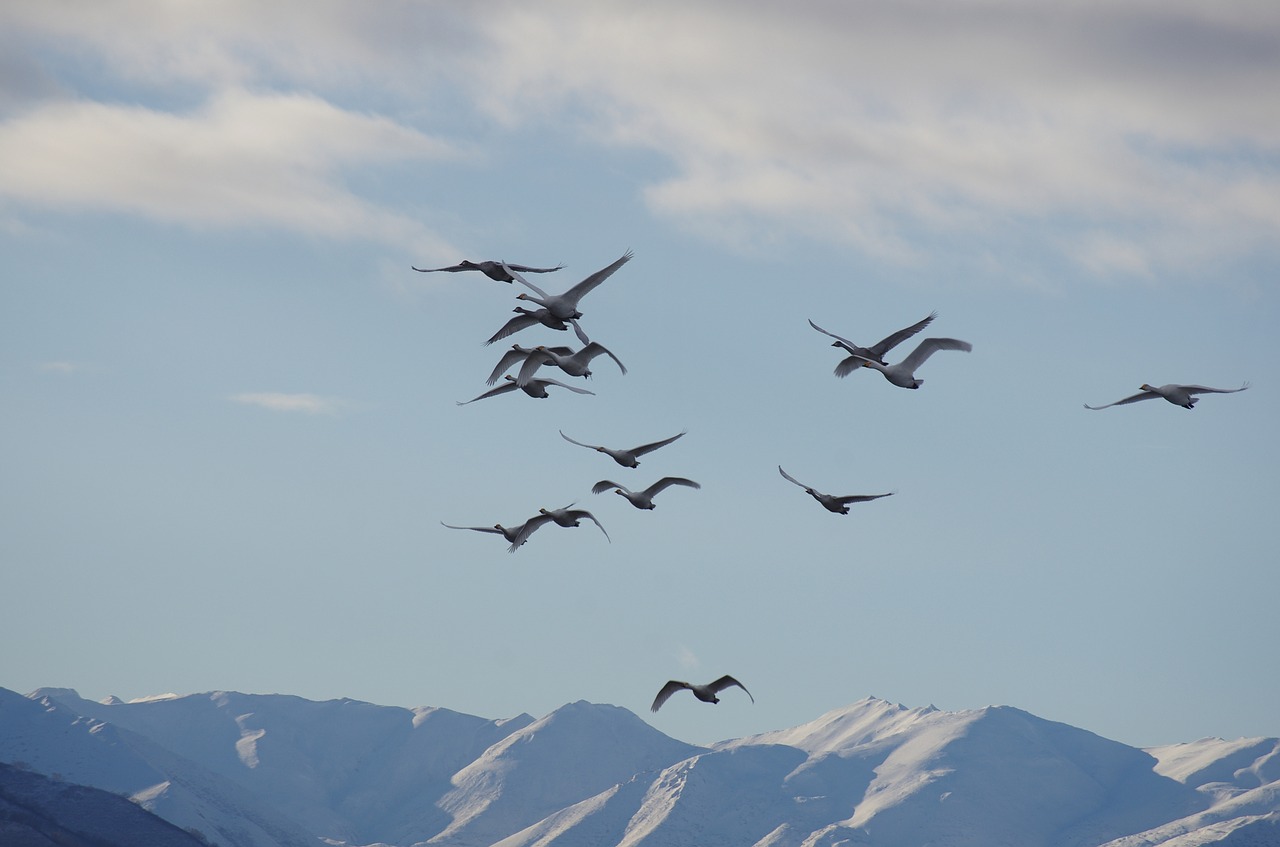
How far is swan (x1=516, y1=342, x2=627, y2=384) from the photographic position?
88.6 metres

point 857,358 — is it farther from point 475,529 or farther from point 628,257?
point 475,529

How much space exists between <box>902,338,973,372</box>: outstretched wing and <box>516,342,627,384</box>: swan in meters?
15.6

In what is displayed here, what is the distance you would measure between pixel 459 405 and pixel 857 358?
21764 mm


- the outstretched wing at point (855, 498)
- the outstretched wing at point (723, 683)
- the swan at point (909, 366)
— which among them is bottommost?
the outstretched wing at point (723, 683)

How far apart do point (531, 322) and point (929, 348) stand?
2024cm

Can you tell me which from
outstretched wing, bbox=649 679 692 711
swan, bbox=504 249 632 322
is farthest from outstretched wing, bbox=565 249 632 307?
outstretched wing, bbox=649 679 692 711

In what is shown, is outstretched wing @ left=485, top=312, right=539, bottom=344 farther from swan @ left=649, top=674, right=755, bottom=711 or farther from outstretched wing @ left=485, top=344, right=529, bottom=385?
swan @ left=649, top=674, right=755, bottom=711

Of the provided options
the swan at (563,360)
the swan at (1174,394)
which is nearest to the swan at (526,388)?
the swan at (563,360)

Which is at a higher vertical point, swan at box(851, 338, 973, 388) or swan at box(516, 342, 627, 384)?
swan at box(516, 342, 627, 384)

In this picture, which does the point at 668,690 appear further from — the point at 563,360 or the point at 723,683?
the point at 563,360

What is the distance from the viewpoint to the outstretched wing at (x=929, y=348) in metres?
83.4

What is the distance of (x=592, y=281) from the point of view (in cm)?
8056

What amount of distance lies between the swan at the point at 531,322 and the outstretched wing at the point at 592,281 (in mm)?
1415

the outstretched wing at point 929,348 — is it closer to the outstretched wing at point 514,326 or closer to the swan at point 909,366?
the swan at point 909,366
